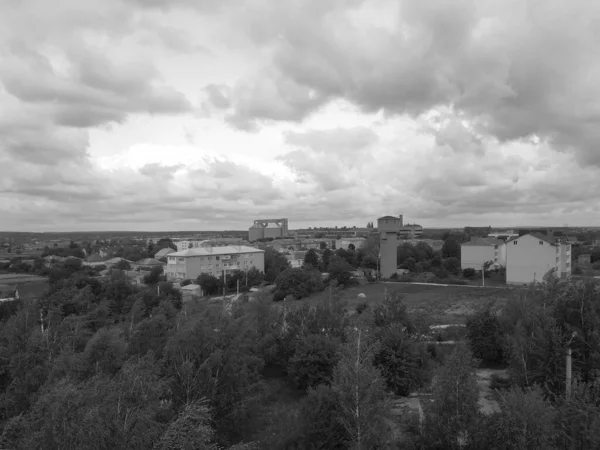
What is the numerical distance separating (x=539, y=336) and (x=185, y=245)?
8898cm

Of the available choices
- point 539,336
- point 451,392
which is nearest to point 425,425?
point 451,392

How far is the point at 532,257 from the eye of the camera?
4106 centimetres

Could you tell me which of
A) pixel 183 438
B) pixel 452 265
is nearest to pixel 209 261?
pixel 452 265

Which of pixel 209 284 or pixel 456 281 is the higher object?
pixel 456 281

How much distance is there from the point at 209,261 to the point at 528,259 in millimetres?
35938

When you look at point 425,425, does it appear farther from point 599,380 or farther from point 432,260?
point 432,260

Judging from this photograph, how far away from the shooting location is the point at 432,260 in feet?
202

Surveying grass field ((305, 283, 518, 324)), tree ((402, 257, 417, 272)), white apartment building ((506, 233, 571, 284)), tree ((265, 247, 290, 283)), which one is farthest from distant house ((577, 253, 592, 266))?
tree ((265, 247, 290, 283))

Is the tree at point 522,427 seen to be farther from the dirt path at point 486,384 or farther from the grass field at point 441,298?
the grass field at point 441,298

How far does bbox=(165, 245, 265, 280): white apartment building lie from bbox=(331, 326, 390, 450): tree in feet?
144

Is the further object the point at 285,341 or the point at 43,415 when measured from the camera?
the point at 285,341

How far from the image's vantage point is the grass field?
2910 cm

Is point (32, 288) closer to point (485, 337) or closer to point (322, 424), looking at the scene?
point (485, 337)

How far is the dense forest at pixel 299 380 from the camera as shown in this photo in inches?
344
